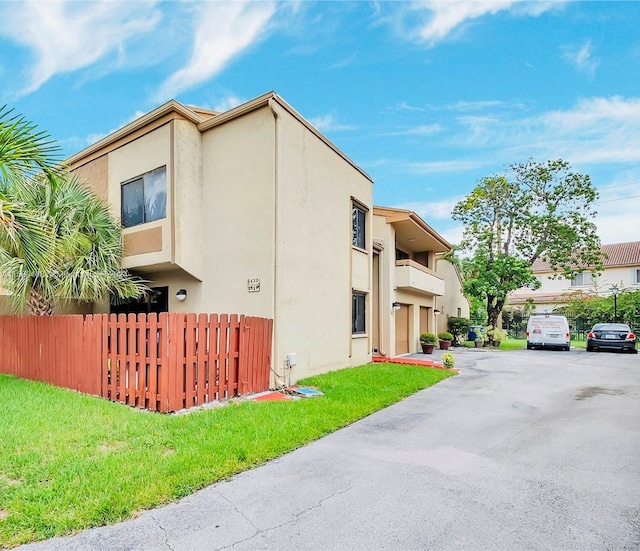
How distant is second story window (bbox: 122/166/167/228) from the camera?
1043cm

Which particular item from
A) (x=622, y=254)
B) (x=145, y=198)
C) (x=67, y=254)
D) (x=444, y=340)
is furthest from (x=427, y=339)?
(x=622, y=254)

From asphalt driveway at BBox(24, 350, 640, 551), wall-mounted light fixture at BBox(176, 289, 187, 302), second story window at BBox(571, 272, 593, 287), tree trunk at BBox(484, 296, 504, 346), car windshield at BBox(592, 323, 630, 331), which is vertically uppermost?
second story window at BBox(571, 272, 593, 287)

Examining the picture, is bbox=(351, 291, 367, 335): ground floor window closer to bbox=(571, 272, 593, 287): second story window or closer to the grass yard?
the grass yard

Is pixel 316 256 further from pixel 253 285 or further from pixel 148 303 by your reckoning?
pixel 148 303

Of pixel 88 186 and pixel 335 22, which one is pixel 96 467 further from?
pixel 335 22

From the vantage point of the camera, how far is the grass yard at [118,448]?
345cm

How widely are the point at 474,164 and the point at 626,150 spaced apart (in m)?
6.99

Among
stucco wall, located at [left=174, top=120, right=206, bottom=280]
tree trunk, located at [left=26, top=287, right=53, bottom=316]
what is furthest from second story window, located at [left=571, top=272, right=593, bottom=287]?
tree trunk, located at [left=26, top=287, right=53, bottom=316]

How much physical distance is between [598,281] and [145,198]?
41563mm

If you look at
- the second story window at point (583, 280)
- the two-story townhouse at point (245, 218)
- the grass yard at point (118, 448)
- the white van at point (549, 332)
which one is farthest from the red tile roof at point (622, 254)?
the grass yard at point (118, 448)

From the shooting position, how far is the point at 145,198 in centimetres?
1088

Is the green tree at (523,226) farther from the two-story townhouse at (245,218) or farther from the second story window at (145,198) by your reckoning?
→ the second story window at (145,198)

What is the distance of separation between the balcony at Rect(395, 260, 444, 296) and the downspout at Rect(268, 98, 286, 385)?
8399 millimetres

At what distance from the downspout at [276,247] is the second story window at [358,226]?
3.85 meters
